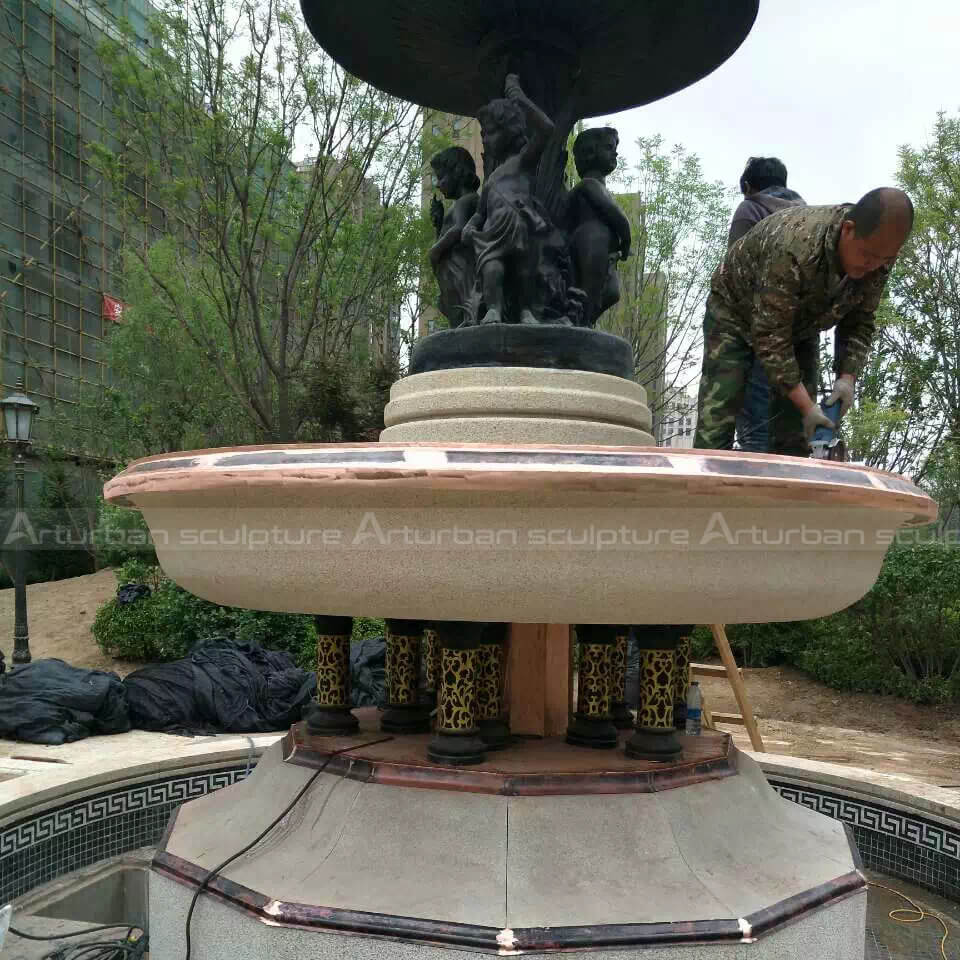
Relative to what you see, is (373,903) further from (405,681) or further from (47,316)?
(47,316)

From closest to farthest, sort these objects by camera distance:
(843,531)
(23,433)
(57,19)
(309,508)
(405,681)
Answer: (309,508)
(843,531)
(405,681)
(23,433)
(57,19)

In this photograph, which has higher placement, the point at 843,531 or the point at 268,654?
the point at 843,531

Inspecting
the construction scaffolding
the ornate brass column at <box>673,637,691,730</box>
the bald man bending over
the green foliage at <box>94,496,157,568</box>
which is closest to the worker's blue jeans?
the bald man bending over

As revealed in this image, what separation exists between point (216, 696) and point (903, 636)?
318 inches

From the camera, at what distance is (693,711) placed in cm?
303

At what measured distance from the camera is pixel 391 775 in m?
2.33

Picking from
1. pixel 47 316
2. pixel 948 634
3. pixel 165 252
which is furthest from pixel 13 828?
Answer: pixel 47 316

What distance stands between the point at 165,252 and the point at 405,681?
1335 centimetres

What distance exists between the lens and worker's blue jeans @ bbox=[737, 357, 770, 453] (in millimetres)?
3164

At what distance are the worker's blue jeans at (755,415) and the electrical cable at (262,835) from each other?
66.3 inches

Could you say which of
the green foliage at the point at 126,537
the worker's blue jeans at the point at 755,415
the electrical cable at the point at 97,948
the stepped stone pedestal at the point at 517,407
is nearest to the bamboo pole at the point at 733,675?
the worker's blue jeans at the point at 755,415

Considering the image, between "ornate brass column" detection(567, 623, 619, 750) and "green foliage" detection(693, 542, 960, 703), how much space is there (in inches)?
346

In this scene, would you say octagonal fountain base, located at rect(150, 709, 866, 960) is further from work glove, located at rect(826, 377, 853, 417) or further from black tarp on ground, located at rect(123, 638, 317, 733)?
black tarp on ground, located at rect(123, 638, 317, 733)

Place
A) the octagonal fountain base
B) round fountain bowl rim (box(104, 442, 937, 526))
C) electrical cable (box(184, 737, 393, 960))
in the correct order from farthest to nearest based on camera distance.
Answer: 1. electrical cable (box(184, 737, 393, 960))
2. the octagonal fountain base
3. round fountain bowl rim (box(104, 442, 937, 526))
